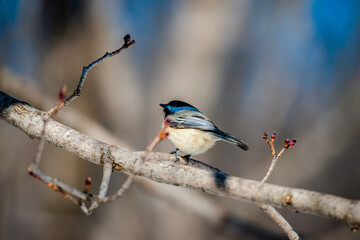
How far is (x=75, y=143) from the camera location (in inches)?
65.2

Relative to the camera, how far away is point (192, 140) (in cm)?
236

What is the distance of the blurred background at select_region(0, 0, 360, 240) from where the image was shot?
500 cm

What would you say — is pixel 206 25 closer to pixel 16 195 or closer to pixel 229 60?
pixel 229 60

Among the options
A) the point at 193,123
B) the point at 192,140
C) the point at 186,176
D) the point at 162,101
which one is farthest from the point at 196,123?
the point at 162,101

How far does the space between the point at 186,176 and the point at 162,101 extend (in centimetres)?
381

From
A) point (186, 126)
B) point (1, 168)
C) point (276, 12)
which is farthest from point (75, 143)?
point (276, 12)

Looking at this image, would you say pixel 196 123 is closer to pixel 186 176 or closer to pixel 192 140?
pixel 192 140

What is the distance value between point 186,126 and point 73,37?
377 centimetres

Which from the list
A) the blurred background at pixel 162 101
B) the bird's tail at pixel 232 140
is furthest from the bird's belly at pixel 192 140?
the blurred background at pixel 162 101

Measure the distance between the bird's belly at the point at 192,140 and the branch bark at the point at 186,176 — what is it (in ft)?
1.40

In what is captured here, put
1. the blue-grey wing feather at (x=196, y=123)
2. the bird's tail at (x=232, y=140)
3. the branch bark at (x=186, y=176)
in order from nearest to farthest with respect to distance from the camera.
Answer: the branch bark at (x=186, y=176), the bird's tail at (x=232, y=140), the blue-grey wing feather at (x=196, y=123)

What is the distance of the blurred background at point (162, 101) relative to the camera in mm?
5000

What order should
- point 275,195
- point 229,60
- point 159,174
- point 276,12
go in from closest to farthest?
point 275,195 < point 159,174 < point 229,60 < point 276,12

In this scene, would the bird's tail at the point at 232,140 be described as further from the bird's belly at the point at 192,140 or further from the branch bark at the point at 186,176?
the branch bark at the point at 186,176
